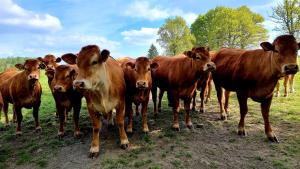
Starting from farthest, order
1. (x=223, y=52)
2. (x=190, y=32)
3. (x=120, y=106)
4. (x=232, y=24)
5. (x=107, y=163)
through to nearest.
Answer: (x=190, y=32) → (x=232, y=24) → (x=223, y=52) → (x=120, y=106) → (x=107, y=163)

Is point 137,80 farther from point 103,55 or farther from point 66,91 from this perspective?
point 66,91

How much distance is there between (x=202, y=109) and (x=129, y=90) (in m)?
3.22

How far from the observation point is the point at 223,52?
11.0 m

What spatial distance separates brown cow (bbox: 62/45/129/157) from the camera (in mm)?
7402

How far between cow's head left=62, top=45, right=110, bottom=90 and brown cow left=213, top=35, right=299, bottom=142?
375cm

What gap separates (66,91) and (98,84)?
199cm

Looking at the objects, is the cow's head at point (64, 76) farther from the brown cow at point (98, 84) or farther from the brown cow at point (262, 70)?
the brown cow at point (262, 70)

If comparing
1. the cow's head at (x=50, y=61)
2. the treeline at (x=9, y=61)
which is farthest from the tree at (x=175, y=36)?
the cow's head at (x=50, y=61)

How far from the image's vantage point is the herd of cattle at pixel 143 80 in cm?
782

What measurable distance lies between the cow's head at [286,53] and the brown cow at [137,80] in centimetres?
303

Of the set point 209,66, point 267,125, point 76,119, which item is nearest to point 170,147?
point 209,66

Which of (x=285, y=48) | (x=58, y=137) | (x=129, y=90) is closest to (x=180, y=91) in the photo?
(x=129, y=90)

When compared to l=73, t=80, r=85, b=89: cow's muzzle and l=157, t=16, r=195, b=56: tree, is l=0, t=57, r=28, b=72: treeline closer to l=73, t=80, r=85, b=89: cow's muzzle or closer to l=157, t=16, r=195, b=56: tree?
l=157, t=16, r=195, b=56: tree

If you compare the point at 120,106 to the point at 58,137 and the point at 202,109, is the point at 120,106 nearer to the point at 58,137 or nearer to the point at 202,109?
the point at 58,137
